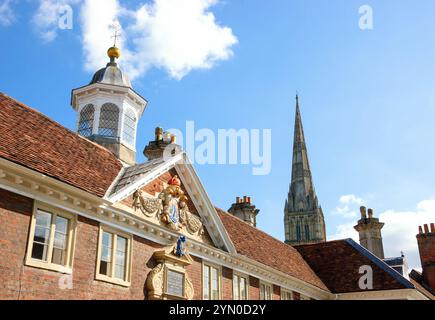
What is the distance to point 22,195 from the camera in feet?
43.7

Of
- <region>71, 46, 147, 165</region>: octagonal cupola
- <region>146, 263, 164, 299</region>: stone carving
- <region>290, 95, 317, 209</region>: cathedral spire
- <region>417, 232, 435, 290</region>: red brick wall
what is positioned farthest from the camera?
<region>290, 95, 317, 209</region>: cathedral spire

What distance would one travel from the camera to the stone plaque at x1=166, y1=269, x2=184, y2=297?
58.5 feet

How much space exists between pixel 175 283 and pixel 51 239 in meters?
5.77

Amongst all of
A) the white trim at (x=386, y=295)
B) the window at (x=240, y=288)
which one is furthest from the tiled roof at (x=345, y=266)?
the window at (x=240, y=288)

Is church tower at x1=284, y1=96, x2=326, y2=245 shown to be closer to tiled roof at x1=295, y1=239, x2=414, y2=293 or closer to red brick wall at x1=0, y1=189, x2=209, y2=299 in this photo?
tiled roof at x1=295, y1=239, x2=414, y2=293

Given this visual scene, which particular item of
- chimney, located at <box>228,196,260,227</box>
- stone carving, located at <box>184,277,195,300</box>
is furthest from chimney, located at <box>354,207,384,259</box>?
stone carving, located at <box>184,277,195,300</box>

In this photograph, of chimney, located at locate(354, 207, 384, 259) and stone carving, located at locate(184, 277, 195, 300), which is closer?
stone carving, located at locate(184, 277, 195, 300)

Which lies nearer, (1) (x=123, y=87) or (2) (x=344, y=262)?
(1) (x=123, y=87)

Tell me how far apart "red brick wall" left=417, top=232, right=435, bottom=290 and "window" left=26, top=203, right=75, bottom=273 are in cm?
3854

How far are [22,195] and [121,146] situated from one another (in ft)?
34.1

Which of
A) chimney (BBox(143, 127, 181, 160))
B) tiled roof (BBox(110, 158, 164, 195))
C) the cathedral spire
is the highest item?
the cathedral spire
